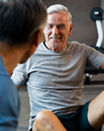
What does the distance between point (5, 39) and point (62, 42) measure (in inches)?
32.0

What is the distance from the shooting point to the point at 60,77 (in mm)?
1446

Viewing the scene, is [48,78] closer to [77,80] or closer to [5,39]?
[77,80]

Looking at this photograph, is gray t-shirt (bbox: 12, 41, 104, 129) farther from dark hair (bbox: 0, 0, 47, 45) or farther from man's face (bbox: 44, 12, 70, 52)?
dark hair (bbox: 0, 0, 47, 45)

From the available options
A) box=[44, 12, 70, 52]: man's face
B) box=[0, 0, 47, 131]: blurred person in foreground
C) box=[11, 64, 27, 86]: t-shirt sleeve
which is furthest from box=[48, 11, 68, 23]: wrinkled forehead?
box=[0, 0, 47, 131]: blurred person in foreground

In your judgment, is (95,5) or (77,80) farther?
(95,5)

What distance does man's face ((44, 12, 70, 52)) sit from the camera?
1.46 meters

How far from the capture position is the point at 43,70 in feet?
4.75

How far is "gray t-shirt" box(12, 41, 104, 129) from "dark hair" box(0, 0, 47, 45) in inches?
28.3

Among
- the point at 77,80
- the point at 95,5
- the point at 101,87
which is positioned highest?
the point at 95,5

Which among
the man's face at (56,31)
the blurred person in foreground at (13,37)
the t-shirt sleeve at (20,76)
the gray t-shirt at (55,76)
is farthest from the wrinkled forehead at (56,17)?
the blurred person in foreground at (13,37)

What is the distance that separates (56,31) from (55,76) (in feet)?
0.93

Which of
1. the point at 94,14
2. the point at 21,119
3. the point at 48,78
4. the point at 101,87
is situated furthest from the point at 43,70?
the point at 94,14

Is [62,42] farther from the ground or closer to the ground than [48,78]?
farther from the ground

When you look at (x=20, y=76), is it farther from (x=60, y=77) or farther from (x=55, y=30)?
(x=55, y=30)
